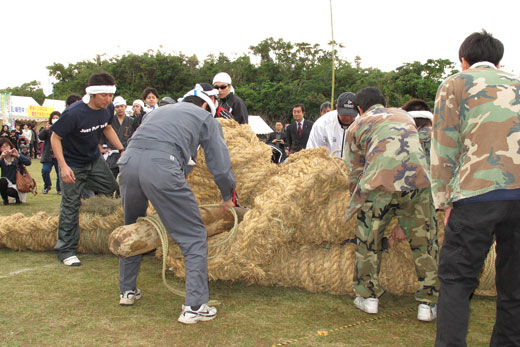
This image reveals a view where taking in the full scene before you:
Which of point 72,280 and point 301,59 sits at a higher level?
point 301,59

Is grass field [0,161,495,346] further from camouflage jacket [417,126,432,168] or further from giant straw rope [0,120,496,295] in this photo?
camouflage jacket [417,126,432,168]

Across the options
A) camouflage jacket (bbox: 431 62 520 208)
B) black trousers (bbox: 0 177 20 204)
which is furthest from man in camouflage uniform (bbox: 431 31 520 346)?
black trousers (bbox: 0 177 20 204)

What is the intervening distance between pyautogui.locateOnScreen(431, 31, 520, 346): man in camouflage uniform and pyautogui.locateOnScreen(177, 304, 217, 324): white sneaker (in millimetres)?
1415

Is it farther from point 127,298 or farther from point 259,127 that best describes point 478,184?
point 259,127

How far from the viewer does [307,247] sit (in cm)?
356

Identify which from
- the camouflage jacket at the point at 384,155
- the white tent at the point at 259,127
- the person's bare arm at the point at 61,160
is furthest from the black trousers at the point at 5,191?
the white tent at the point at 259,127

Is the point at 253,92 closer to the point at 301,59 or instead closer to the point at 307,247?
the point at 301,59

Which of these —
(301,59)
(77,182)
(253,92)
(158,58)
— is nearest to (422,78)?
(253,92)

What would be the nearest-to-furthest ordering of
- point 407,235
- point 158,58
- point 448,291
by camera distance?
point 448,291 → point 407,235 → point 158,58

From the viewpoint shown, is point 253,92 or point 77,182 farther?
point 253,92

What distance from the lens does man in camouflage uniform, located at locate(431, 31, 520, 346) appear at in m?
2.16

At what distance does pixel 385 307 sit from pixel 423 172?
1046 millimetres

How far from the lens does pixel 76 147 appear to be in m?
4.43

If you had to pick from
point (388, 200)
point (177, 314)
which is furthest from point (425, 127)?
point (177, 314)
